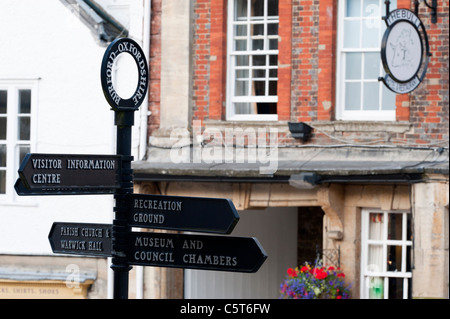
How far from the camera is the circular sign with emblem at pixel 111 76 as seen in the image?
5.55 meters

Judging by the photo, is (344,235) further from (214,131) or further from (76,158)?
(76,158)

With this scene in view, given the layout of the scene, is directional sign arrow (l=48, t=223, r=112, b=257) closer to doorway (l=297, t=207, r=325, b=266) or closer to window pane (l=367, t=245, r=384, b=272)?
window pane (l=367, t=245, r=384, b=272)

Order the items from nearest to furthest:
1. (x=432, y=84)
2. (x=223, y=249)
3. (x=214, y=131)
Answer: (x=223, y=249) → (x=432, y=84) → (x=214, y=131)

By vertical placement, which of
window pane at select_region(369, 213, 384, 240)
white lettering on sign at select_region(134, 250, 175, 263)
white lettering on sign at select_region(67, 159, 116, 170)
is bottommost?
window pane at select_region(369, 213, 384, 240)

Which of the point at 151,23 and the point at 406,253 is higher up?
the point at 151,23

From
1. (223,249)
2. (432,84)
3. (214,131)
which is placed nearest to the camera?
(223,249)

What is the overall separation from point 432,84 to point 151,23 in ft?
12.4

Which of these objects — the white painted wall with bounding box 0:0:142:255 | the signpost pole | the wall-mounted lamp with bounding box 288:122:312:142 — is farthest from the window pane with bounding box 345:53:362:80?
the signpost pole

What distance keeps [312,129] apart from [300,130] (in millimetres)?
199

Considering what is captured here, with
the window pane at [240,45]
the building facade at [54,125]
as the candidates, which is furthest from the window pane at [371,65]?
the building facade at [54,125]

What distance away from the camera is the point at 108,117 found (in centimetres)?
1282

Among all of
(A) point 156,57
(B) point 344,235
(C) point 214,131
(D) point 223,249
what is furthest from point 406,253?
(D) point 223,249

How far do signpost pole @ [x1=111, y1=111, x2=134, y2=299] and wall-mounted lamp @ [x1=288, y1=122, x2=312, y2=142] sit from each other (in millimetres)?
6339

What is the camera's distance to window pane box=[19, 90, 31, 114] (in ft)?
42.5
